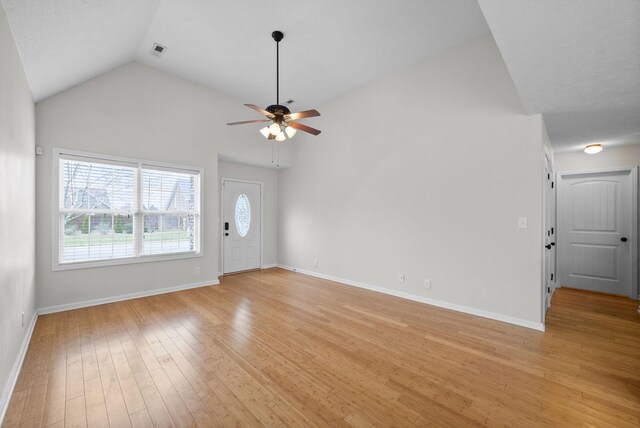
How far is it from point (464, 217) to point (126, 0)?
455 centimetres

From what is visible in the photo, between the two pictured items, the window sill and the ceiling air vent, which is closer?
the window sill

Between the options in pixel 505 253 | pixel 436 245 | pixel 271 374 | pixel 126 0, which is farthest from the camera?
pixel 436 245

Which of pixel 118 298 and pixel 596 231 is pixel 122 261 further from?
pixel 596 231

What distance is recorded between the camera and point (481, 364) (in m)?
2.36

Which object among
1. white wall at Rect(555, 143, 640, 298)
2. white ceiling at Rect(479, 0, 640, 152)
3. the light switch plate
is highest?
white ceiling at Rect(479, 0, 640, 152)

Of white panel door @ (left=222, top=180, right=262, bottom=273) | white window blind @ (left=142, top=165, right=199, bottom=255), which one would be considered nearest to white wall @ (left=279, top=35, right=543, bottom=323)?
white panel door @ (left=222, top=180, right=262, bottom=273)

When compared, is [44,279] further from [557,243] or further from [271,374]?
[557,243]

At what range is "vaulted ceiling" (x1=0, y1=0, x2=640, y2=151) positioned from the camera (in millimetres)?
1861

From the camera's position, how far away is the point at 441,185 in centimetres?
385

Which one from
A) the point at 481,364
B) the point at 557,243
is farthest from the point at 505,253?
the point at 557,243

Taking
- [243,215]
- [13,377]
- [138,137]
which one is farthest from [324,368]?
[243,215]

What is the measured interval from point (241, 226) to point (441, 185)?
170 inches

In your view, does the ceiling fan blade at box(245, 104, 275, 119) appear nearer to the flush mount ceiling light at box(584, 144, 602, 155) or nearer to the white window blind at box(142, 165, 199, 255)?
the white window blind at box(142, 165, 199, 255)

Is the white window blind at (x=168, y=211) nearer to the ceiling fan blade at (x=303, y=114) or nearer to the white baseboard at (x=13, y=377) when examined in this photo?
the white baseboard at (x=13, y=377)
